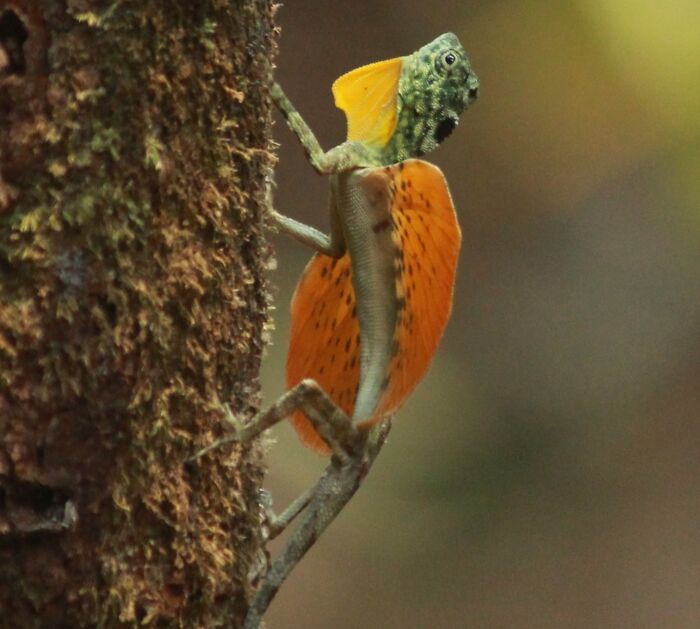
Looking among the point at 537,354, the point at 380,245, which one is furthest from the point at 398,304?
the point at 537,354

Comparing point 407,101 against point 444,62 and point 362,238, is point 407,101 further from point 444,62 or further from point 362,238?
point 362,238

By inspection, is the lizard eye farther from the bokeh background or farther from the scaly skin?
the bokeh background

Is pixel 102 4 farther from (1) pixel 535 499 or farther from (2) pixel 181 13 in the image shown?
(1) pixel 535 499

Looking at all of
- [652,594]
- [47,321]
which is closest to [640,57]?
[652,594]

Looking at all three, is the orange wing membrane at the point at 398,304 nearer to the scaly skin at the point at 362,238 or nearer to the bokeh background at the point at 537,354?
the scaly skin at the point at 362,238

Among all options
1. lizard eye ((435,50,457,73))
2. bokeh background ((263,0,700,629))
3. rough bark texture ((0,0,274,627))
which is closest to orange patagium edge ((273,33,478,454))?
lizard eye ((435,50,457,73))
